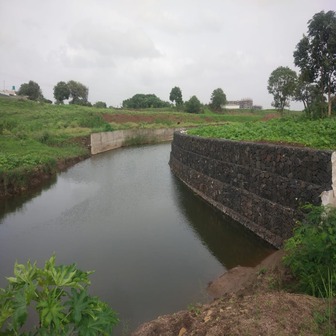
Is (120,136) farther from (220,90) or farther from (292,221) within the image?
(220,90)

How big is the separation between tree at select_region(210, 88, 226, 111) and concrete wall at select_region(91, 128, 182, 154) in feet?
108

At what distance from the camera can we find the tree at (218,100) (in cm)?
7544

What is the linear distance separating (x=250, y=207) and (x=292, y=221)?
7.80ft

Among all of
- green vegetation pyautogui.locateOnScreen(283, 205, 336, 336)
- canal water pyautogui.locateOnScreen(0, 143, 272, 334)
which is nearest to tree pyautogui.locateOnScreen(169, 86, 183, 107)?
canal water pyautogui.locateOnScreen(0, 143, 272, 334)

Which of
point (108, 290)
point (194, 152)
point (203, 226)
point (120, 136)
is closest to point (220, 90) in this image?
point (120, 136)

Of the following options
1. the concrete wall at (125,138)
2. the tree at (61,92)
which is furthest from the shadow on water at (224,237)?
the tree at (61,92)

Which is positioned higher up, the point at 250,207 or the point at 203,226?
the point at 250,207

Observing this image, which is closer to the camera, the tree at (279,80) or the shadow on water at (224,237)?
the shadow on water at (224,237)

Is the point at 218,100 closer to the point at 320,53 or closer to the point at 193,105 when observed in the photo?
the point at 193,105

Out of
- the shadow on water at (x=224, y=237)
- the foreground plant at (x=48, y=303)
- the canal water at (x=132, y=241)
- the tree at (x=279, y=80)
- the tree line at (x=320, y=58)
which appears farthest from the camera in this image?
the tree at (x=279, y=80)

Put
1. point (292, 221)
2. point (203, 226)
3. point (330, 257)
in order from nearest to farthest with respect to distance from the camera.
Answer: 1. point (330, 257)
2. point (292, 221)
3. point (203, 226)

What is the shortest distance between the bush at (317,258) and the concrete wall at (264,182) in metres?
2.10

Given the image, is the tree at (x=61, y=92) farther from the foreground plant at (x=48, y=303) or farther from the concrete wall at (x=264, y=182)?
the foreground plant at (x=48, y=303)

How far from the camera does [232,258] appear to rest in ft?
29.9
